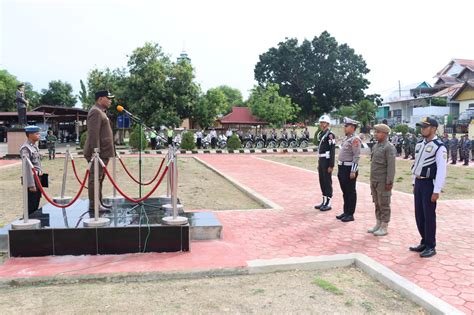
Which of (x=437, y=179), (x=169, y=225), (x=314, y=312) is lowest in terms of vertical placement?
(x=314, y=312)

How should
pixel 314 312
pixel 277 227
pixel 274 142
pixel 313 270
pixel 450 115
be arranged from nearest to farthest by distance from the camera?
pixel 314 312 < pixel 313 270 < pixel 277 227 < pixel 274 142 < pixel 450 115

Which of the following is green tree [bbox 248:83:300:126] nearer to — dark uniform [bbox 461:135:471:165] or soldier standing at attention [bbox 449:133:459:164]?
soldier standing at attention [bbox 449:133:459:164]

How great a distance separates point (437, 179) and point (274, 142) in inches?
912

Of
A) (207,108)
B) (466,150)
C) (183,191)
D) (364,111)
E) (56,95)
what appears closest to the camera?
(183,191)

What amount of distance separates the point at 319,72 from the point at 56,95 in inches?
1341

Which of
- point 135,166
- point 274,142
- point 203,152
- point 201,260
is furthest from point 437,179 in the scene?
point 274,142

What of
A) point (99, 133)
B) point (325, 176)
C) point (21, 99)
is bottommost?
point (325, 176)

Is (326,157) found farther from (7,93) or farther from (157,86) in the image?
(7,93)

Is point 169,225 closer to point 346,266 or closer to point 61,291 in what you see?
point 61,291

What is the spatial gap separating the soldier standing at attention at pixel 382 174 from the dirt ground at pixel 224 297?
155 centimetres

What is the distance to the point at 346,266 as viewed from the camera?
179 inches

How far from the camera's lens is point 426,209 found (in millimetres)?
4676

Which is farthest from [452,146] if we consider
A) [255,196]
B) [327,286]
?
[327,286]

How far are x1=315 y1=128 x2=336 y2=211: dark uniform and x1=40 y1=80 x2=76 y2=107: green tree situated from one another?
53.4 m
